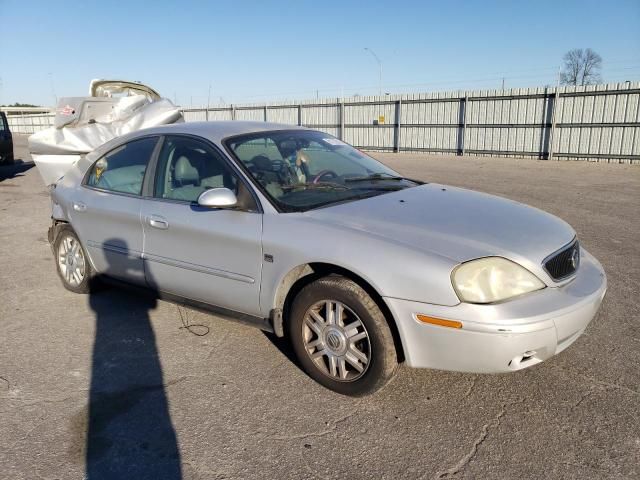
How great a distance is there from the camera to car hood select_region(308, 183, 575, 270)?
2.80 meters

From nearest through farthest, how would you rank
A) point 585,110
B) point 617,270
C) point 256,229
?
point 256,229, point 617,270, point 585,110

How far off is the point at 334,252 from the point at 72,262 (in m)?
3.16

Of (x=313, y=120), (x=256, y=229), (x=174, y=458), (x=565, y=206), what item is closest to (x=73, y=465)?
(x=174, y=458)

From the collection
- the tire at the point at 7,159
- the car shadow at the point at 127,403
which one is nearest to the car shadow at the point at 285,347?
the car shadow at the point at 127,403

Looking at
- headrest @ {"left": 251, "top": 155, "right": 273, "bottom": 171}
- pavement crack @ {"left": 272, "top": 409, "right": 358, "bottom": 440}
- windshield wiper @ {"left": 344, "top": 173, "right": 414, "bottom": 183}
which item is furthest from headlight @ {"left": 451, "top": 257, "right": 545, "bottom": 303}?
headrest @ {"left": 251, "top": 155, "right": 273, "bottom": 171}

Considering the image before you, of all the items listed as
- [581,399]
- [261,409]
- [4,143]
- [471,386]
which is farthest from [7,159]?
[581,399]

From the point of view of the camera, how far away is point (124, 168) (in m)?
4.42

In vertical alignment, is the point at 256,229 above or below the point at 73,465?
above

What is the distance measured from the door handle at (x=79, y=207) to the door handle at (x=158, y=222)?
1.02m

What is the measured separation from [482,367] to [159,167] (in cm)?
276

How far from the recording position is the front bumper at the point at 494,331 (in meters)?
2.58

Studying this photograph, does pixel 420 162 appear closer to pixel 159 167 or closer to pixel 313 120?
pixel 313 120

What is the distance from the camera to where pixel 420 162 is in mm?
19094

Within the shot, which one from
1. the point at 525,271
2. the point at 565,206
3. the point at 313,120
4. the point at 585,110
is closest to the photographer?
the point at 525,271
